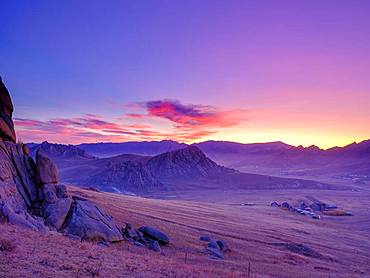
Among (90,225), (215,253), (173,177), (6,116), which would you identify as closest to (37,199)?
(90,225)

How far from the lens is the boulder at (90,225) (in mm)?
24953

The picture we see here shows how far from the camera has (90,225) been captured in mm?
25828

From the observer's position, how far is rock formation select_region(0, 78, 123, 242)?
24.4 meters

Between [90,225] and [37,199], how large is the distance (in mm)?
5476

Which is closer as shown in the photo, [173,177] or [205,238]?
[205,238]

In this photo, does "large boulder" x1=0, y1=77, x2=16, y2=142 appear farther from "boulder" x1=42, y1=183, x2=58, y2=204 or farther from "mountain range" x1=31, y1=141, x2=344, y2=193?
"mountain range" x1=31, y1=141, x2=344, y2=193

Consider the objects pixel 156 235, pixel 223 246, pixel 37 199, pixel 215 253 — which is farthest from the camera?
pixel 223 246

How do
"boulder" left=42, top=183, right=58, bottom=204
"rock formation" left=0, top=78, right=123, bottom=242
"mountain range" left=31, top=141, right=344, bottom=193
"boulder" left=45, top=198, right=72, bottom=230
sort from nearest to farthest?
"rock formation" left=0, top=78, right=123, bottom=242 < "boulder" left=45, top=198, right=72, bottom=230 < "boulder" left=42, top=183, right=58, bottom=204 < "mountain range" left=31, top=141, right=344, bottom=193

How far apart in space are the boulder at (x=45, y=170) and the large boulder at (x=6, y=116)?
314 cm

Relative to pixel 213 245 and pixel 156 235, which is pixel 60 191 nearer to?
pixel 156 235

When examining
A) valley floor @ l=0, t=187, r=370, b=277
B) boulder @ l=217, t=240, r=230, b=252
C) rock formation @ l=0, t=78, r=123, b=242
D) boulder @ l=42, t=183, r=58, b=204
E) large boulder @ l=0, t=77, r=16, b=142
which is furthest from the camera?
boulder @ l=217, t=240, r=230, b=252

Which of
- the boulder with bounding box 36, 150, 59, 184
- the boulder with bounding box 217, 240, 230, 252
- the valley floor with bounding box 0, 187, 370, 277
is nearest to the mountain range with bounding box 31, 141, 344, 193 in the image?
the valley floor with bounding box 0, 187, 370, 277

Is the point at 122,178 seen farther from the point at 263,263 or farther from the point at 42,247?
the point at 42,247

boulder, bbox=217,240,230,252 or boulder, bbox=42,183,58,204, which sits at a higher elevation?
boulder, bbox=42,183,58,204
